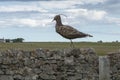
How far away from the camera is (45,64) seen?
17062 mm

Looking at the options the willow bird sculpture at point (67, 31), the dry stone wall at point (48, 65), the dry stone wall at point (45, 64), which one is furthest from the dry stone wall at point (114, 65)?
the willow bird sculpture at point (67, 31)

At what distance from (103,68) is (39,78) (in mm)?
2251

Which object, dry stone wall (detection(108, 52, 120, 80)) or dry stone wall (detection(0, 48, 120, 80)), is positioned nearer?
dry stone wall (detection(0, 48, 120, 80))

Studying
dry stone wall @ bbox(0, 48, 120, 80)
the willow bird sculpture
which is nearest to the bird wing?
the willow bird sculpture

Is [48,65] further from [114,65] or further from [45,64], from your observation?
[114,65]

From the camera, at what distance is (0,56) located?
1711cm

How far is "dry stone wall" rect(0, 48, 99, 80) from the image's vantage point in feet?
55.8

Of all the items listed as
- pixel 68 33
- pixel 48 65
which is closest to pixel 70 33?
pixel 68 33

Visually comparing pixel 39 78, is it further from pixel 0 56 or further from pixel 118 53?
pixel 118 53

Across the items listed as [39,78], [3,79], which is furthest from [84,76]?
[3,79]

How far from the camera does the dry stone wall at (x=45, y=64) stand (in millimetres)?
17016

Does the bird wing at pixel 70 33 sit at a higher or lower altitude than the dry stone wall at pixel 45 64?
higher

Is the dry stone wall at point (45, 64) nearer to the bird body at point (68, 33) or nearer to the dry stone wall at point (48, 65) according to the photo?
the dry stone wall at point (48, 65)

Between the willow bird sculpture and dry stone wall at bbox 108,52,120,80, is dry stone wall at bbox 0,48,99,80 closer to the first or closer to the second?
the willow bird sculpture
